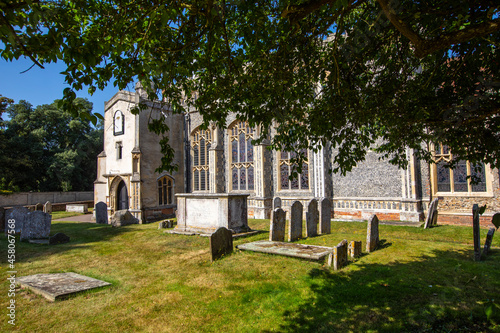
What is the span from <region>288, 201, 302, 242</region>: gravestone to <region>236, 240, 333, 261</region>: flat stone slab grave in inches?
44.5

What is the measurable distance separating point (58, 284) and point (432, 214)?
39.1ft

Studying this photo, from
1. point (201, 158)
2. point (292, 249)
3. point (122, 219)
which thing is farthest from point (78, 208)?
point (292, 249)

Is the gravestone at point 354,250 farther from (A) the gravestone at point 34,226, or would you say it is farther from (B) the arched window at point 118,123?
(B) the arched window at point 118,123

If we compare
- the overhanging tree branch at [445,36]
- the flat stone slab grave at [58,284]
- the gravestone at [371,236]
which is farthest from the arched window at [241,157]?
the overhanging tree branch at [445,36]

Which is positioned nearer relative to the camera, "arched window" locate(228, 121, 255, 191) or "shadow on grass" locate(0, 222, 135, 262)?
"shadow on grass" locate(0, 222, 135, 262)

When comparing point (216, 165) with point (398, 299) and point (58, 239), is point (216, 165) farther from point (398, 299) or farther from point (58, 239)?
point (398, 299)

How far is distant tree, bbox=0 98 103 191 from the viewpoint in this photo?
31.0m

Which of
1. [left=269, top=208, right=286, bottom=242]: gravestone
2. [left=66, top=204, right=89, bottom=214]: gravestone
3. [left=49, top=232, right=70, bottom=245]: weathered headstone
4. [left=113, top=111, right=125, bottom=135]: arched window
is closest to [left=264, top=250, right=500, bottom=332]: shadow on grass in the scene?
[left=269, top=208, right=286, bottom=242]: gravestone

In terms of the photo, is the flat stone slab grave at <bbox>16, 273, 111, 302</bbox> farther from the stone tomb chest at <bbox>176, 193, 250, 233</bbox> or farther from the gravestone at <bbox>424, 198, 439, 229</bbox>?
the gravestone at <bbox>424, 198, 439, 229</bbox>

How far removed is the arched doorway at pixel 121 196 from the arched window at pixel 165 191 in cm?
202

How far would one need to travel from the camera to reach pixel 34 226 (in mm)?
10625

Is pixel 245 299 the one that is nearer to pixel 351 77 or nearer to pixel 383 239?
pixel 351 77

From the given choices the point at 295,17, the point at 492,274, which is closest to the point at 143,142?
the point at 295,17

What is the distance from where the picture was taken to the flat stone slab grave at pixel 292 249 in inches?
260
